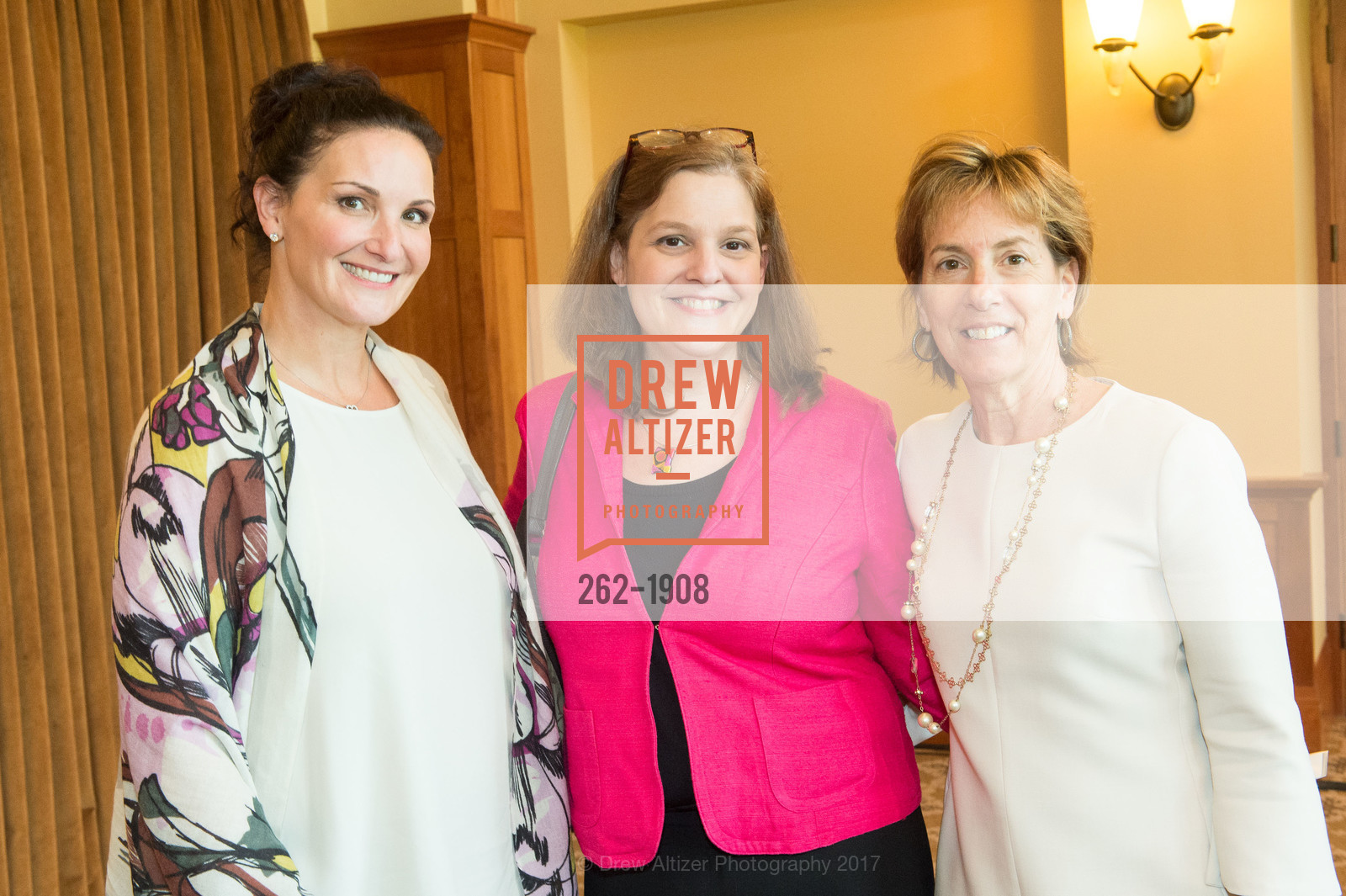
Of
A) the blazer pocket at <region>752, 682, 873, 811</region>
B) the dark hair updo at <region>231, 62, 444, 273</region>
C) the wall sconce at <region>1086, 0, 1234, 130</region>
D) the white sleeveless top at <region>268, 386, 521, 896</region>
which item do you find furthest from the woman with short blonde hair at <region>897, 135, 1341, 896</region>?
the wall sconce at <region>1086, 0, 1234, 130</region>

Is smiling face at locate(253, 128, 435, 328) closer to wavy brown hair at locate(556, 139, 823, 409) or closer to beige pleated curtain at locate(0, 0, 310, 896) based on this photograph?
wavy brown hair at locate(556, 139, 823, 409)

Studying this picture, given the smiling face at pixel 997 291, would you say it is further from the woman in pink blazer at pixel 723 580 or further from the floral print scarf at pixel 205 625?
the floral print scarf at pixel 205 625

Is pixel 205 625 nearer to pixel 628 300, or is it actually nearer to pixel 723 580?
pixel 723 580

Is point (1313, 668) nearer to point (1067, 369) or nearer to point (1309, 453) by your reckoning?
point (1309, 453)

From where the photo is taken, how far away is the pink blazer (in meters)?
1.28

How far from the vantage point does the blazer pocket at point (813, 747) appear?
128cm

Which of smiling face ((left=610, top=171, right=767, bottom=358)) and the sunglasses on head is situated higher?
the sunglasses on head

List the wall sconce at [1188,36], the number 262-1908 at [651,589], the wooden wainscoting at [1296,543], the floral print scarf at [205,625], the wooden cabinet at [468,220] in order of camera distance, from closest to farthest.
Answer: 1. the floral print scarf at [205,625]
2. the number 262-1908 at [651,589]
3. the wall sconce at [1188,36]
4. the wooden wainscoting at [1296,543]
5. the wooden cabinet at [468,220]

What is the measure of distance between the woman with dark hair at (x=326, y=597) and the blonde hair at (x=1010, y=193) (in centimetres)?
62

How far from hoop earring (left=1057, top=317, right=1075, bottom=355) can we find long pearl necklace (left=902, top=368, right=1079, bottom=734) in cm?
3

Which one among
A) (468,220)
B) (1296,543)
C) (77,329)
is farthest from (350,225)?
(1296,543)

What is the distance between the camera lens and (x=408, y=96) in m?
3.79

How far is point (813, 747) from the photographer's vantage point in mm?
1293

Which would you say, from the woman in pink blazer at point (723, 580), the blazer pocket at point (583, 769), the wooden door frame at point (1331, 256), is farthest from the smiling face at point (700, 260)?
the wooden door frame at point (1331, 256)
